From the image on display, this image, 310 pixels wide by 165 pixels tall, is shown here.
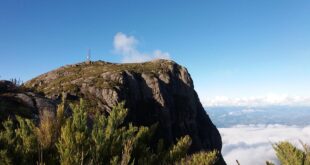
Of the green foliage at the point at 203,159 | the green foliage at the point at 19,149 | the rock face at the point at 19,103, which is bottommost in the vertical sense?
the green foliage at the point at 203,159

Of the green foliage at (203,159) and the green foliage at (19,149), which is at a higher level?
the green foliage at (19,149)

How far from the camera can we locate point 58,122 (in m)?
8.04

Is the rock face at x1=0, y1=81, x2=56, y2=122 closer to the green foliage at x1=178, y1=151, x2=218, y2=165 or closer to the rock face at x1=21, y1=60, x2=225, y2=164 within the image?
the green foliage at x1=178, y1=151, x2=218, y2=165

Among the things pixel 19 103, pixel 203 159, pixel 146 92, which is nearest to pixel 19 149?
pixel 203 159

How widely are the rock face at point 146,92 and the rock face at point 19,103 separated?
26.9 metres

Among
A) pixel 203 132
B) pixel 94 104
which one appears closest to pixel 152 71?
pixel 203 132

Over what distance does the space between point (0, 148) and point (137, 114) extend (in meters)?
58.0

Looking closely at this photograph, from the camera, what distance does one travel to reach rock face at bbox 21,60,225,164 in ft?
192

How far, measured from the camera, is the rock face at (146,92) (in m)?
58.7

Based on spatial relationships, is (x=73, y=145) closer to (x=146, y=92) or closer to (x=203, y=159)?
(x=203, y=159)

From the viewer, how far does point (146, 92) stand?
71250 mm

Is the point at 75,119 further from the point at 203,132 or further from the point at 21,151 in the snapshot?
the point at 203,132

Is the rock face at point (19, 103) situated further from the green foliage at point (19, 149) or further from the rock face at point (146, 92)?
the rock face at point (146, 92)

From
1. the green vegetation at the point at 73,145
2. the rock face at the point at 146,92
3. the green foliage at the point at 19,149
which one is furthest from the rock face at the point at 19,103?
the rock face at the point at 146,92
